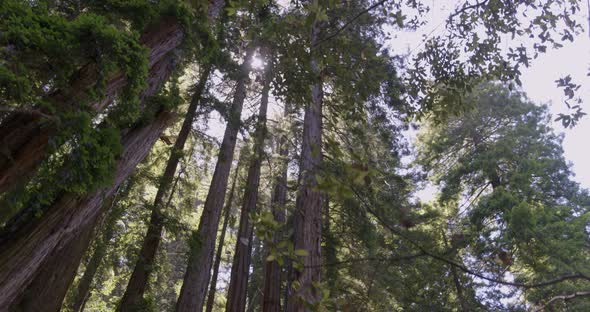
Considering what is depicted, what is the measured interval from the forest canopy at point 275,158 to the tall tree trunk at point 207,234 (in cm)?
4

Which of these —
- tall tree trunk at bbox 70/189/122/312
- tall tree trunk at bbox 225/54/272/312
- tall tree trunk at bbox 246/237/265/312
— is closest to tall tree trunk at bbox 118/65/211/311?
tall tree trunk at bbox 70/189/122/312

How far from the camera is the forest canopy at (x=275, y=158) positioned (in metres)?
2.50

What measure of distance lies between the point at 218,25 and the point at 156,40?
2.42 m

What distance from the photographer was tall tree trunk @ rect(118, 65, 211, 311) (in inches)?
289

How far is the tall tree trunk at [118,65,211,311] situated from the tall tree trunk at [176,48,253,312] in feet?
2.52

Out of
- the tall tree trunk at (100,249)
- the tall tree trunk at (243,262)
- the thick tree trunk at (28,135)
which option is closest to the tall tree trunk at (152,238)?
the tall tree trunk at (100,249)

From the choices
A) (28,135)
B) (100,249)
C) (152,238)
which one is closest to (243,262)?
(152,238)

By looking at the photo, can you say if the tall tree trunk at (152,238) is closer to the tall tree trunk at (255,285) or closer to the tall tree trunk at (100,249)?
the tall tree trunk at (100,249)

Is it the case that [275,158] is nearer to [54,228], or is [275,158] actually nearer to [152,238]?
[152,238]

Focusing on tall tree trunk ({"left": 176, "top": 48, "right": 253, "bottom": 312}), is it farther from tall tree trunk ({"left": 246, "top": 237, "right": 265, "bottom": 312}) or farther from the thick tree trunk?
tall tree trunk ({"left": 246, "top": 237, "right": 265, "bottom": 312})

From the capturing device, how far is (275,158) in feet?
34.7

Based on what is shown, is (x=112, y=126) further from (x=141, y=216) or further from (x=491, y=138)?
(x=491, y=138)

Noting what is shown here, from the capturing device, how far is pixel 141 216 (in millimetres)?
7688

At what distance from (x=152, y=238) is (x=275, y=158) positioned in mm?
3948
